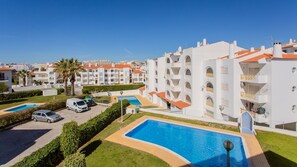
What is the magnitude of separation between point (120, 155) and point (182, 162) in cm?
542

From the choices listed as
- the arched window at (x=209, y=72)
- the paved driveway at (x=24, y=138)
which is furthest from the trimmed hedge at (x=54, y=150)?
the arched window at (x=209, y=72)

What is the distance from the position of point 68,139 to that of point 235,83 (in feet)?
78.0

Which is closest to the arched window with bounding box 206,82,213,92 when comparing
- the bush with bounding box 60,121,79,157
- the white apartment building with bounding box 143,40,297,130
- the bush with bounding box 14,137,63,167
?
the white apartment building with bounding box 143,40,297,130

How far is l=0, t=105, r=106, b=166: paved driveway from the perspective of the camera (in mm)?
16984

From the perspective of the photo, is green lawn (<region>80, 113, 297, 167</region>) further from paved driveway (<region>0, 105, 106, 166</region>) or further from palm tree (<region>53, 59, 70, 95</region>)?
palm tree (<region>53, 59, 70, 95</region>)

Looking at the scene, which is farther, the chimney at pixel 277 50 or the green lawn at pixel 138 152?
the chimney at pixel 277 50

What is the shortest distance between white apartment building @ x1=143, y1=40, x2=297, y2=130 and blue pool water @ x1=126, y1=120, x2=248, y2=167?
26.6 feet

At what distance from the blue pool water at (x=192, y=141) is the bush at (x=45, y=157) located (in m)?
Result: 8.86

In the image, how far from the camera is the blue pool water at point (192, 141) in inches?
657

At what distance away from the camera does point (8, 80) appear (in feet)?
166

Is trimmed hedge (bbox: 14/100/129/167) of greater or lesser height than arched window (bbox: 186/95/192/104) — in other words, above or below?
below

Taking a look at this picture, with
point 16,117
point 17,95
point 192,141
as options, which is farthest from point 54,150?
point 17,95

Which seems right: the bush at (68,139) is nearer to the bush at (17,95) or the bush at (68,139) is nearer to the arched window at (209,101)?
the arched window at (209,101)

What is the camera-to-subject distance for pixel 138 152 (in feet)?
57.6
